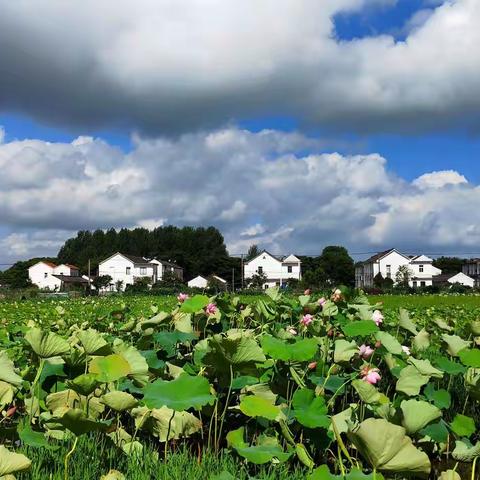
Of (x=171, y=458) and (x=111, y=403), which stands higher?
(x=111, y=403)

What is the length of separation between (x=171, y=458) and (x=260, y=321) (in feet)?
7.80

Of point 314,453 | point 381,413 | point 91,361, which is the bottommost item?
point 314,453

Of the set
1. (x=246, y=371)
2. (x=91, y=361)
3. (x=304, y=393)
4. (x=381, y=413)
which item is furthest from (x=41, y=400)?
(x=381, y=413)

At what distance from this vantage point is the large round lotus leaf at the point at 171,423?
2.39 metres

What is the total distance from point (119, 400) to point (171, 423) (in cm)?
40

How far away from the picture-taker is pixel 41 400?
2.70 meters

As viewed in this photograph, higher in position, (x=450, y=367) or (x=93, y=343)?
(x=93, y=343)

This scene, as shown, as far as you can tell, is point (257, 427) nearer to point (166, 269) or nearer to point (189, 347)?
point (189, 347)

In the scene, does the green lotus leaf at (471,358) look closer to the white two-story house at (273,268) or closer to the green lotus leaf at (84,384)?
the green lotus leaf at (84,384)

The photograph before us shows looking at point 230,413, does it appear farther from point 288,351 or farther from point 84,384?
point 84,384

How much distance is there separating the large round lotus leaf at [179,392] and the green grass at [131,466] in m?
0.21

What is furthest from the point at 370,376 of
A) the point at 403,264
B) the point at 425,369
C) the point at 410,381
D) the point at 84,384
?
the point at 403,264

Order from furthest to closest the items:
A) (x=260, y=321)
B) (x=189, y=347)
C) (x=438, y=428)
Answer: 1. (x=260, y=321)
2. (x=189, y=347)
3. (x=438, y=428)

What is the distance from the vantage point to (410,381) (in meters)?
2.68
